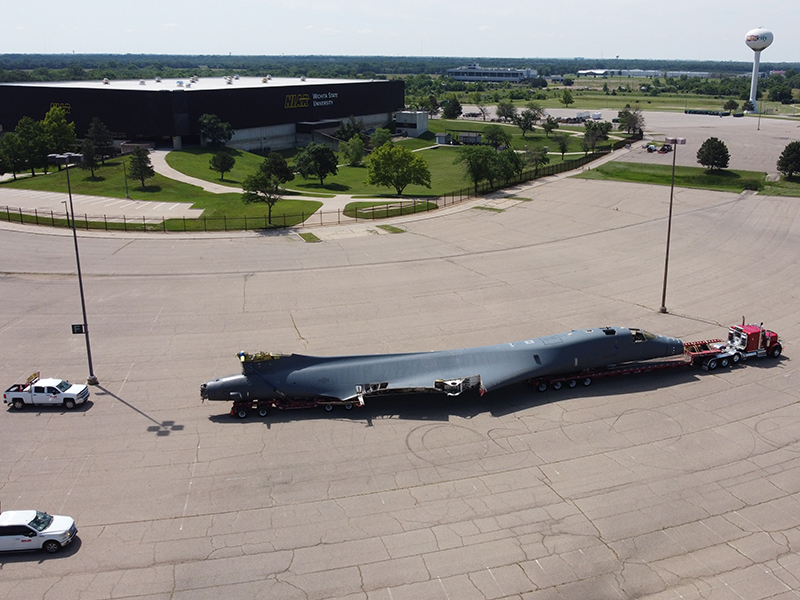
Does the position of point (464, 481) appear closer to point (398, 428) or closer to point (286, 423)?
point (398, 428)

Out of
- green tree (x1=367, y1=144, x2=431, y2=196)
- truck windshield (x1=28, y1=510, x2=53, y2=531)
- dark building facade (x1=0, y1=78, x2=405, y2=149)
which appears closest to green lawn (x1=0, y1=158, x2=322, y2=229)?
green tree (x1=367, y1=144, x2=431, y2=196)

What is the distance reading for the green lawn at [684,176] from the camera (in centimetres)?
9281

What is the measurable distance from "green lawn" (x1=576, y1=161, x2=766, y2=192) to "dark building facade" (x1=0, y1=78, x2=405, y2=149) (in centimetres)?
6421

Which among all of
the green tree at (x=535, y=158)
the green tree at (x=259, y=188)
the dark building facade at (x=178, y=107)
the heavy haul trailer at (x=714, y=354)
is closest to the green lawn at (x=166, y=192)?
the green tree at (x=259, y=188)

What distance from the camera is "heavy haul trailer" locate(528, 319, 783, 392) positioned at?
35375 millimetres

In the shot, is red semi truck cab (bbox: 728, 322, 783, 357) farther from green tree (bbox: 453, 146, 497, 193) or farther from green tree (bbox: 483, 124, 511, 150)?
green tree (bbox: 483, 124, 511, 150)

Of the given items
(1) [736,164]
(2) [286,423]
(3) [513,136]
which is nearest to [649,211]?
(1) [736,164]

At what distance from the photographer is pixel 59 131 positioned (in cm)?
10512

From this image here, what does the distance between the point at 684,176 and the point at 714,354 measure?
72.5 meters

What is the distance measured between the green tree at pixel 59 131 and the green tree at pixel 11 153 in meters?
6.02

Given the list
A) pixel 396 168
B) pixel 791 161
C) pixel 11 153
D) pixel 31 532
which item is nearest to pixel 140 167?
pixel 11 153

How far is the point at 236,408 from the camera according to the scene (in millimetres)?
31609

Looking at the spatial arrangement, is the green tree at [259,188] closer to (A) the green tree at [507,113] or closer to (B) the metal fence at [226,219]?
(B) the metal fence at [226,219]

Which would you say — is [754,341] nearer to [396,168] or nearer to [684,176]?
[396,168]
